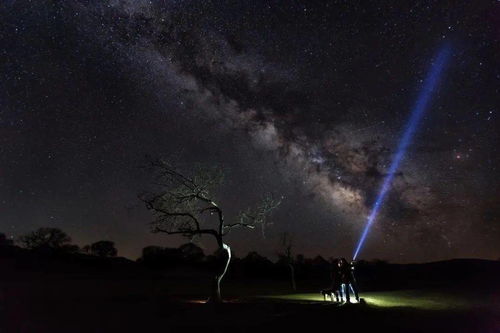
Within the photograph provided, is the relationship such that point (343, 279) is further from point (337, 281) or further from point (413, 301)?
point (413, 301)

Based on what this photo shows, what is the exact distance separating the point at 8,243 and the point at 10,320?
7305 centimetres

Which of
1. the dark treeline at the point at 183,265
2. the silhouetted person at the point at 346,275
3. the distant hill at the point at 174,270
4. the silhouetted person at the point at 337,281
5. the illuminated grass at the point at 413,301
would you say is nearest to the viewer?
the silhouetted person at the point at 346,275

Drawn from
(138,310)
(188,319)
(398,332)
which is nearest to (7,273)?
(138,310)

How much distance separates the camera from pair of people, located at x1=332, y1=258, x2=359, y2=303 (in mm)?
21344

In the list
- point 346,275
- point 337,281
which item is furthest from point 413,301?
point 346,275

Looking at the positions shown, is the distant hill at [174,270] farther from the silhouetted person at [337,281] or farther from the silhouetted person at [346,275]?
the silhouetted person at [346,275]

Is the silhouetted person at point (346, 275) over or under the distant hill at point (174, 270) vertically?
under

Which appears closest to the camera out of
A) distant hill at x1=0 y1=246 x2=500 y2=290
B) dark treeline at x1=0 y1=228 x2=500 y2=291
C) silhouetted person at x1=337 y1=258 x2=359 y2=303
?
silhouetted person at x1=337 y1=258 x2=359 y2=303

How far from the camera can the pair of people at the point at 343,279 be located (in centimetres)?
2134

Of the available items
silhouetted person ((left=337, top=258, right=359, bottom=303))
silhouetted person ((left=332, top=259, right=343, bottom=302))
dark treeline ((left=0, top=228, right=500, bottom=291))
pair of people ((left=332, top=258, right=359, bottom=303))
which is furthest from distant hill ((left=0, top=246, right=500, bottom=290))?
silhouetted person ((left=337, top=258, right=359, bottom=303))

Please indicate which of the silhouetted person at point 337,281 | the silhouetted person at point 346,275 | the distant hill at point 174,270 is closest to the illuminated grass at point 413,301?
the silhouetted person at point 337,281

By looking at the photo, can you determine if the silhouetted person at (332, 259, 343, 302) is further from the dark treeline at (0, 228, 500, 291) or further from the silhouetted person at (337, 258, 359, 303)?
the dark treeline at (0, 228, 500, 291)

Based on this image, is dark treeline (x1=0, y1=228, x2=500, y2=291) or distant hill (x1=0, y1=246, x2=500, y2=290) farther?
dark treeline (x1=0, y1=228, x2=500, y2=291)

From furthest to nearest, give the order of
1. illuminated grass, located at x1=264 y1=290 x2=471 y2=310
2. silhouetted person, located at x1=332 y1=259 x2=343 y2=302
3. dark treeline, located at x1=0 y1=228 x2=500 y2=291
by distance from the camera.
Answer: dark treeline, located at x1=0 y1=228 x2=500 y2=291
illuminated grass, located at x1=264 y1=290 x2=471 y2=310
silhouetted person, located at x1=332 y1=259 x2=343 y2=302
